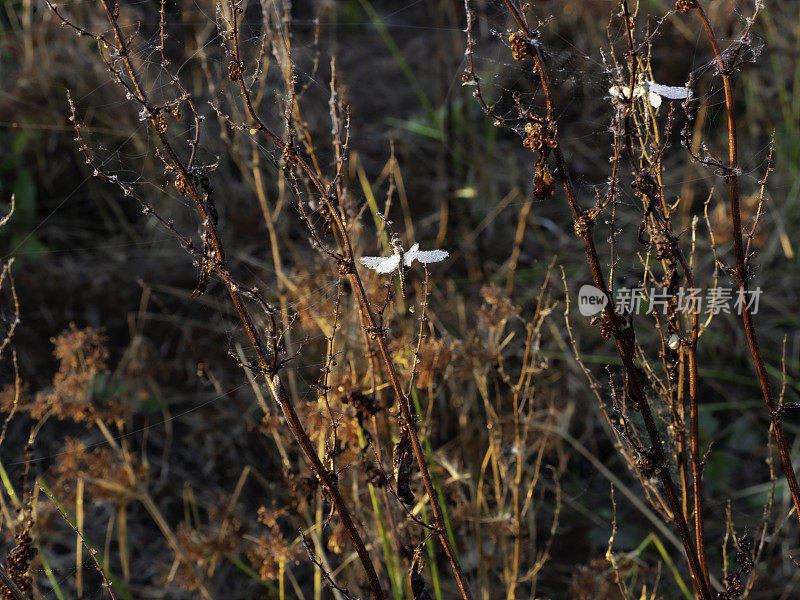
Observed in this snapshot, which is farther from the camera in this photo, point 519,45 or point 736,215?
point 736,215

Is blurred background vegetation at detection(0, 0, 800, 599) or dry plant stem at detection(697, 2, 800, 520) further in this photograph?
blurred background vegetation at detection(0, 0, 800, 599)

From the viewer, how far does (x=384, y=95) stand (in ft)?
12.2

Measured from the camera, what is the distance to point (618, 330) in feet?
3.11

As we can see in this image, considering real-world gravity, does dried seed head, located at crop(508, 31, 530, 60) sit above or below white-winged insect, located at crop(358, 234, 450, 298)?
above

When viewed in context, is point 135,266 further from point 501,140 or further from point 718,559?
point 718,559

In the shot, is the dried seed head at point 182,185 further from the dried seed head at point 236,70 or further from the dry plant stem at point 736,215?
the dry plant stem at point 736,215

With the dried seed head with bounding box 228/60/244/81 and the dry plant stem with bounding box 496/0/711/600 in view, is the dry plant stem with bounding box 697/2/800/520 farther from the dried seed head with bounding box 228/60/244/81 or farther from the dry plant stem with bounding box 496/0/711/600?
the dried seed head with bounding box 228/60/244/81

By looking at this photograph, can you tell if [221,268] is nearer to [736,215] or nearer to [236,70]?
[236,70]

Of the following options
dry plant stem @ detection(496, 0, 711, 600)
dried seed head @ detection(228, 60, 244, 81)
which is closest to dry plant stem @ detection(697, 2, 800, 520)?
dry plant stem @ detection(496, 0, 711, 600)

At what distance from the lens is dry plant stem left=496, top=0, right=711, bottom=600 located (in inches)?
33.9

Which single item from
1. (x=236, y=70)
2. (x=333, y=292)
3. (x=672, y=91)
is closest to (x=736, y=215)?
(x=672, y=91)

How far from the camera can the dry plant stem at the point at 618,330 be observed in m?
0.86

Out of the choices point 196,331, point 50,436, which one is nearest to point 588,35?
point 196,331

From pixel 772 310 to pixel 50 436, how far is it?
2518 millimetres
